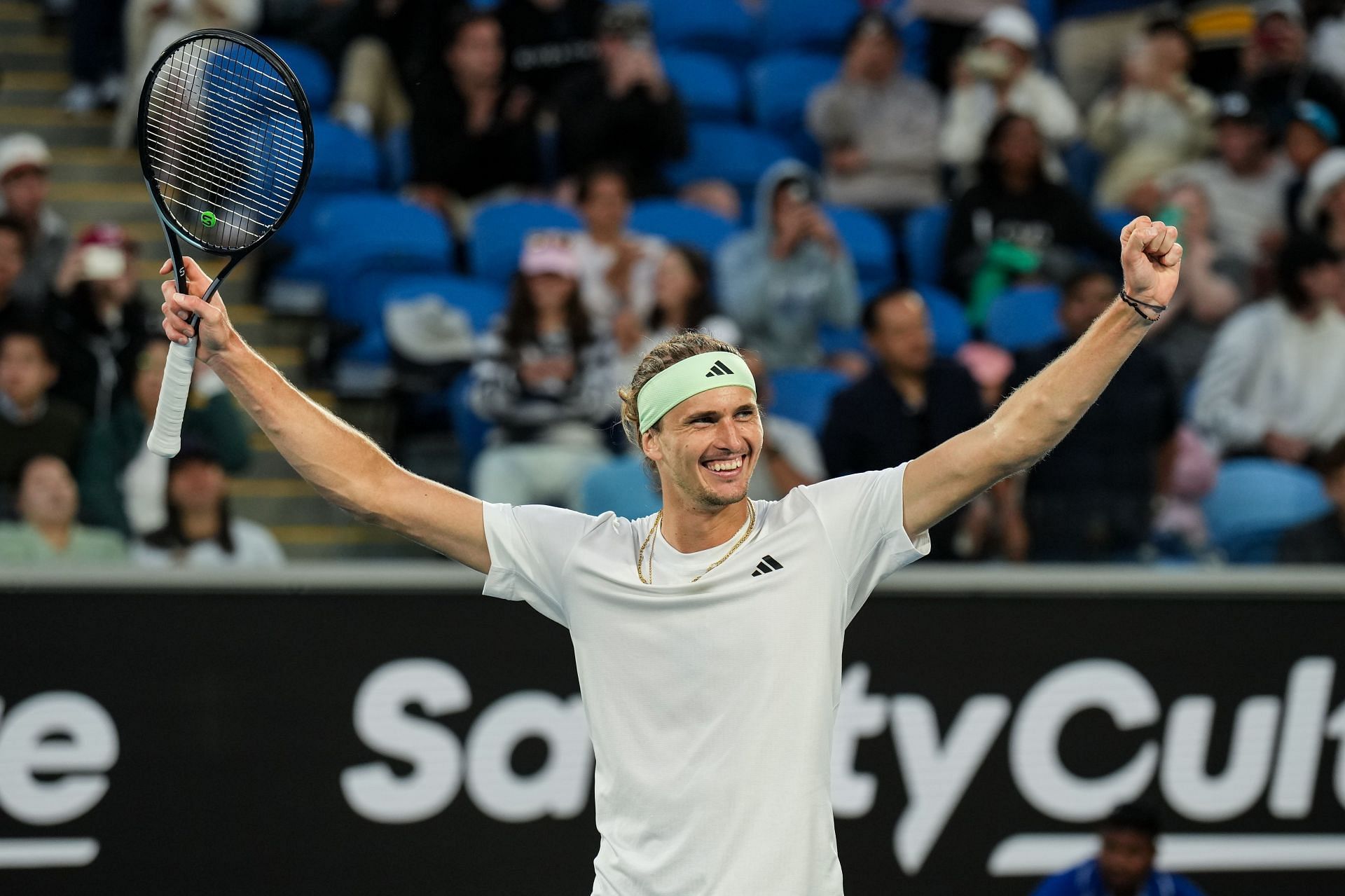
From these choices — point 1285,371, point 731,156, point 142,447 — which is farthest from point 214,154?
point 731,156

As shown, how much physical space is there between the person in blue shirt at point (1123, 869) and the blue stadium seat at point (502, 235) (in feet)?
13.7

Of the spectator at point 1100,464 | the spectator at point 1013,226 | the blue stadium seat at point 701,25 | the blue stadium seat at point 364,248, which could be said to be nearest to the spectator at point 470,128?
the blue stadium seat at point 364,248

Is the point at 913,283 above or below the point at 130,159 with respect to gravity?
below

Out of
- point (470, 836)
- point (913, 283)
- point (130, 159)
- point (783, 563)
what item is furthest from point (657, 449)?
point (130, 159)

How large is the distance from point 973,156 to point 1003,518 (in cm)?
350

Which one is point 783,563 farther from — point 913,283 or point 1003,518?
point 913,283

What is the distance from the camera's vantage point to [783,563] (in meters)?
3.83

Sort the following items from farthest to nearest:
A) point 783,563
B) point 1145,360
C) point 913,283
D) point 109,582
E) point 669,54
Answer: point 669,54 → point 913,283 → point 1145,360 → point 109,582 → point 783,563

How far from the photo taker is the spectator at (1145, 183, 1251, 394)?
9070mm

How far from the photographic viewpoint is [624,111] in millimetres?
9867

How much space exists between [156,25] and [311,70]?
0.81 meters

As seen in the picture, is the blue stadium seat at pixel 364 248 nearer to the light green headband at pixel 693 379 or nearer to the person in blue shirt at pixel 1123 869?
the person in blue shirt at pixel 1123 869

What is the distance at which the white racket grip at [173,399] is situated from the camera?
3.64m

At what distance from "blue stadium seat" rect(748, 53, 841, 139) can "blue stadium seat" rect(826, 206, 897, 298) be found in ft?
3.35
